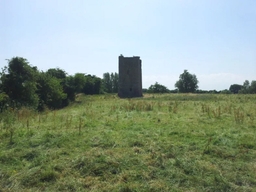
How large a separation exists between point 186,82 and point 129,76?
37.6 meters

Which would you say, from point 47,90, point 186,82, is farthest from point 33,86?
point 186,82

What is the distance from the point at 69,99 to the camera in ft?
100

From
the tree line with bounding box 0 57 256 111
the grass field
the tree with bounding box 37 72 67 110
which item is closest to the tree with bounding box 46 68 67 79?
the tree line with bounding box 0 57 256 111

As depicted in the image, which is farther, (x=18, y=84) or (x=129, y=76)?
(x=129, y=76)

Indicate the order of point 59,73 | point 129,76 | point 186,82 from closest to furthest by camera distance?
1. point 59,73
2. point 129,76
3. point 186,82

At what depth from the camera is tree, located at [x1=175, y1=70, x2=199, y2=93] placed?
72938mm

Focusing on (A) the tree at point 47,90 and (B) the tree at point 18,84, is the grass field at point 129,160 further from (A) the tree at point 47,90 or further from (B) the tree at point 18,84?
(A) the tree at point 47,90

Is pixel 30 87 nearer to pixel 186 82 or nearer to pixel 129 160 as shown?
pixel 129 160

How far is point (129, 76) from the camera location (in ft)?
131

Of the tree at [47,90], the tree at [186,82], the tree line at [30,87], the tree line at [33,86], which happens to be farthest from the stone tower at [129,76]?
the tree at [186,82]

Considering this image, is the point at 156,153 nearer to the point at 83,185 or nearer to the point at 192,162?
the point at 192,162

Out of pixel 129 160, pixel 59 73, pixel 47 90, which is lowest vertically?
pixel 129 160

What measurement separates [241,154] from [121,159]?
254 centimetres

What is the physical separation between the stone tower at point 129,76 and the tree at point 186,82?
35605 mm
